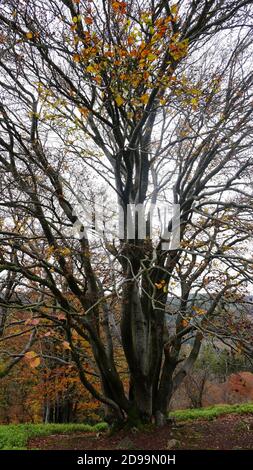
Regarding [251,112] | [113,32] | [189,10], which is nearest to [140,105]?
[113,32]

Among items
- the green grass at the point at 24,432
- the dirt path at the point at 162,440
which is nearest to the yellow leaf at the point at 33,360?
the dirt path at the point at 162,440

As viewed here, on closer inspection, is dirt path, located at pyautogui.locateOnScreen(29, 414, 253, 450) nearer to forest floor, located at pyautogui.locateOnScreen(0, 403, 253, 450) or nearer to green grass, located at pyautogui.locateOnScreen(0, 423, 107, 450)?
forest floor, located at pyautogui.locateOnScreen(0, 403, 253, 450)

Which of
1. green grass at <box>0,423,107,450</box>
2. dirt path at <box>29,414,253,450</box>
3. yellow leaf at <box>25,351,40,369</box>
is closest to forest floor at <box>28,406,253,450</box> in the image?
dirt path at <box>29,414,253,450</box>

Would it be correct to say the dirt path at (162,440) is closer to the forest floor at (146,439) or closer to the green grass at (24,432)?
the forest floor at (146,439)

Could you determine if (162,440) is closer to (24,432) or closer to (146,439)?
(146,439)

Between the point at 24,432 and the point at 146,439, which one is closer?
the point at 146,439

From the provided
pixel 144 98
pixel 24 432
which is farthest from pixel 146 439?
pixel 144 98

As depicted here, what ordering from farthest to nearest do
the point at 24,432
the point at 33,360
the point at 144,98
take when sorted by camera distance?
the point at 24,432, the point at 144,98, the point at 33,360

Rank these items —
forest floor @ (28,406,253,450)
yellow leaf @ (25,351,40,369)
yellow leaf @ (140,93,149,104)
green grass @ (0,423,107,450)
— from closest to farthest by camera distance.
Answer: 1. yellow leaf @ (25,351,40,369)
2. yellow leaf @ (140,93,149,104)
3. forest floor @ (28,406,253,450)
4. green grass @ (0,423,107,450)

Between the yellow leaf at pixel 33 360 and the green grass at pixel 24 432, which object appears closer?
the yellow leaf at pixel 33 360

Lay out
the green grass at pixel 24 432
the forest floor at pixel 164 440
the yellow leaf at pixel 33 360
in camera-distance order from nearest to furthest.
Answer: the yellow leaf at pixel 33 360 → the forest floor at pixel 164 440 → the green grass at pixel 24 432

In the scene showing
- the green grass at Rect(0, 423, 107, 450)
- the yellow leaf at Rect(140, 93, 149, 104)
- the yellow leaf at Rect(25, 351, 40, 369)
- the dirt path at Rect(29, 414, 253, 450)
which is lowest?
the green grass at Rect(0, 423, 107, 450)

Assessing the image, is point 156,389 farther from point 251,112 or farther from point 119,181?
point 251,112

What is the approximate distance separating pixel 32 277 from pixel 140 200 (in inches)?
128
